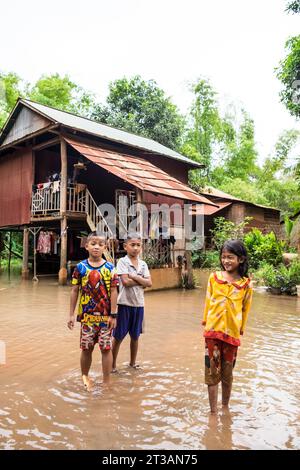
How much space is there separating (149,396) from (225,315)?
1080 millimetres

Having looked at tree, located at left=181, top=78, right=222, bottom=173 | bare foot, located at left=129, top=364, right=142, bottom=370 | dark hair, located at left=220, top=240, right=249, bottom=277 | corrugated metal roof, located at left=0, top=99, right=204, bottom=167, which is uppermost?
tree, located at left=181, top=78, right=222, bottom=173

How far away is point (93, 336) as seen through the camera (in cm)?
349

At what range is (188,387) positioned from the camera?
143 inches

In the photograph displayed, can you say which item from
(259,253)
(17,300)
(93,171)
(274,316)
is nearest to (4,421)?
(274,316)

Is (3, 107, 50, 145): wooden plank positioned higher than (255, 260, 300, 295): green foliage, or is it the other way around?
(3, 107, 50, 145): wooden plank

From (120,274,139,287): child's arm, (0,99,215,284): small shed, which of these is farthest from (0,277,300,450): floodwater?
(0,99,215,284): small shed

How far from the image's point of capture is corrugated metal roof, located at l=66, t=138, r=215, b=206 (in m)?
10.7

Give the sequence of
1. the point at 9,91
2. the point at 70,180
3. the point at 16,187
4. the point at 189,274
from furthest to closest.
A: the point at 9,91
the point at 16,187
the point at 70,180
the point at 189,274

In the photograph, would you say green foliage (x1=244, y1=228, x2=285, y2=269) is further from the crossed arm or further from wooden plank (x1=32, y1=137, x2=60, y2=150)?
the crossed arm

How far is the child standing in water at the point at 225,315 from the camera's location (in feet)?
9.66

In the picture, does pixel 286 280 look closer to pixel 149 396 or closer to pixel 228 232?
pixel 228 232

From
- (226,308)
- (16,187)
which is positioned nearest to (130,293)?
(226,308)

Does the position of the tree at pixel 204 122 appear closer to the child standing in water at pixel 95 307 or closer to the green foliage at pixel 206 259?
the green foliage at pixel 206 259

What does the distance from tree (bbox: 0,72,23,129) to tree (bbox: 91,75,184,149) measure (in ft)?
32.9
